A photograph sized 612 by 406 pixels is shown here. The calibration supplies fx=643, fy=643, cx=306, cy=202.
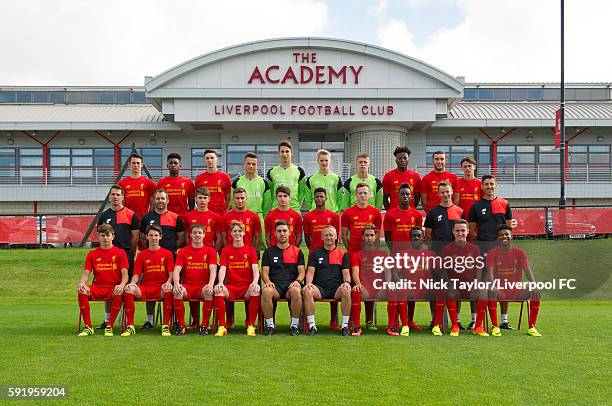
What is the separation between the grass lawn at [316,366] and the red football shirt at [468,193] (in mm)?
1923

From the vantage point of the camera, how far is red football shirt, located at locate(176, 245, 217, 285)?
8.24 m

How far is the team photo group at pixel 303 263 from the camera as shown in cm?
805

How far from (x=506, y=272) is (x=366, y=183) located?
2.25 metres

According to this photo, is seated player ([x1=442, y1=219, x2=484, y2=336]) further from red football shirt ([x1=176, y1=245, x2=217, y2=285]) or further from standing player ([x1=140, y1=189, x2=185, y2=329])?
standing player ([x1=140, y1=189, x2=185, y2=329])

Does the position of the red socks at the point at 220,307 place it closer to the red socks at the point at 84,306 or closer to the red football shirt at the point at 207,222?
the red football shirt at the point at 207,222

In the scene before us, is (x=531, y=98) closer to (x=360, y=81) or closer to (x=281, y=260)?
(x=360, y=81)

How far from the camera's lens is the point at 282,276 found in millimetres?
8195

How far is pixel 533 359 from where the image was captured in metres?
6.29

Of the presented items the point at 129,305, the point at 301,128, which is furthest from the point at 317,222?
the point at 301,128

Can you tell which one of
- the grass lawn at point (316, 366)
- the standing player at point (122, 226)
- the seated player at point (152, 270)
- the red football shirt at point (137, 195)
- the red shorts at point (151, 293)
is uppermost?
the red football shirt at point (137, 195)

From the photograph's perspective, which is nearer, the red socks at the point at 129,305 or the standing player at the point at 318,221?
the red socks at the point at 129,305

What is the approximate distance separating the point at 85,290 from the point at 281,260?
2472 mm

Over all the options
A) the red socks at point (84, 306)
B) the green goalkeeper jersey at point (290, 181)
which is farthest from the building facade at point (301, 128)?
the red socks at point (84, 306)

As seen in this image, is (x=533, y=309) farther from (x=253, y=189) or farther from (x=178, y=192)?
(x=178, y=192)
